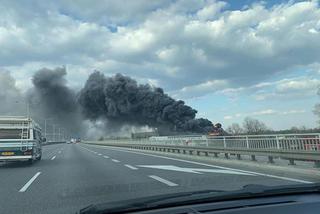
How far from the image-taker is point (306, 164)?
14.2 m

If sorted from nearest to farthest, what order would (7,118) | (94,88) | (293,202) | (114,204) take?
(293,202)
(114,204)
(7,118)
(94,88)

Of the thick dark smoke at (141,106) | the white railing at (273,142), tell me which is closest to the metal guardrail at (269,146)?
the white railing at (273,142)

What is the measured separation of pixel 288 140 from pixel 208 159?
6.67m

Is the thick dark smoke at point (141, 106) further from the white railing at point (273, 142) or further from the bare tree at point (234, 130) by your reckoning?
the white railing at point (273, 142)

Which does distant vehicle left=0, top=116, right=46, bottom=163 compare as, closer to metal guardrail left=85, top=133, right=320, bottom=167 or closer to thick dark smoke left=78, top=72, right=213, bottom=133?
metal guardrail left=85, top=133, right=320, bottom=167

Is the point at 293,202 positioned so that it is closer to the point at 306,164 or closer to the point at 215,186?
the point at 215,186

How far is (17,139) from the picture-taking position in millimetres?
20406

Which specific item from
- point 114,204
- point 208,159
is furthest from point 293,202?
point 208,159

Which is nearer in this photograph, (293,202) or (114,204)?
(293,202)

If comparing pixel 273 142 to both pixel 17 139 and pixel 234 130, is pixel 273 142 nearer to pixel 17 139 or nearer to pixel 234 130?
pixel 17 139

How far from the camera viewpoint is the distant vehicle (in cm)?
1998

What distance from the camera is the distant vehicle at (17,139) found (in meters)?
20.0

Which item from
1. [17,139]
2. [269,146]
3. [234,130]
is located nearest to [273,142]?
[269,146]

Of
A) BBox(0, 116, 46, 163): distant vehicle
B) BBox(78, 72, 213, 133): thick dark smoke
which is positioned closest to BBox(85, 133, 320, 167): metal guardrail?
BBox(0, 116, 46, 163): distant vehicle
